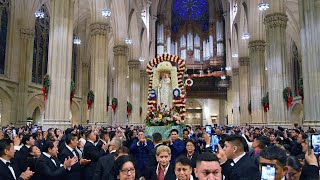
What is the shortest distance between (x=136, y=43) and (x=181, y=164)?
33.3m

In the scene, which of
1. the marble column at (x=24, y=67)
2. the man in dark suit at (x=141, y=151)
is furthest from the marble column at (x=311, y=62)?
the marble column at (x=24, y=67)

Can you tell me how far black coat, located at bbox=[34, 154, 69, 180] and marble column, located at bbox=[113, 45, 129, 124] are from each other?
22318mm

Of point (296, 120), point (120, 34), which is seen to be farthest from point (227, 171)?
point (296, 120)

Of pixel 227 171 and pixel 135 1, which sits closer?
pixel 227 171

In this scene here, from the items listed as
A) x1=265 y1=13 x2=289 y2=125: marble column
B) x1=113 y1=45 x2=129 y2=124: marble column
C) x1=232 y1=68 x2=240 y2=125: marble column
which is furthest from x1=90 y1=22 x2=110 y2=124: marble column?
x1=232 y1=68 x2=240 y2=125: marble column

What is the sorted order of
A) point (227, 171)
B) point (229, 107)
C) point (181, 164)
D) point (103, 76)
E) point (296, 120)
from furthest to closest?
point (229, 107) → point (296, 120) → point (103, 76) → point (227, 171) → point (181, 164)

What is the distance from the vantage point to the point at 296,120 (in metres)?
32.3

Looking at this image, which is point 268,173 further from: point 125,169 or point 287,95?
point 287,95

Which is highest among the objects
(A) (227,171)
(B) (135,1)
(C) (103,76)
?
(B) (135,1)

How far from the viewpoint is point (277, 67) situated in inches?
749

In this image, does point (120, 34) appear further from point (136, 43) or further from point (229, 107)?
point (229, 107)

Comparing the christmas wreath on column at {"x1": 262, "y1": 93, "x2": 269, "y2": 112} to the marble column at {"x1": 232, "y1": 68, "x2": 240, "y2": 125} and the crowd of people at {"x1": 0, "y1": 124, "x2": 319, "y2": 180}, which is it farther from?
the crowd of people at {"x1": 0, "y1": 124, "x2": 319, "y2": 180}

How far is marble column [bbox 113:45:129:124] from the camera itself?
28469 mm

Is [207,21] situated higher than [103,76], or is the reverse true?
[207,21]
